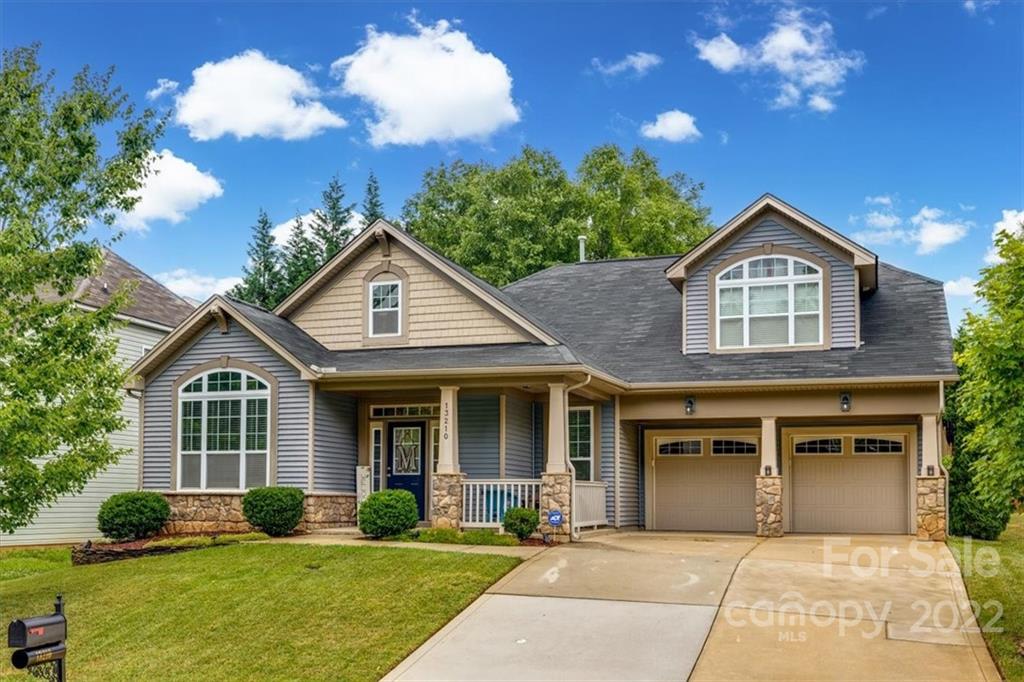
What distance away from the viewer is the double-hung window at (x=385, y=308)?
20125mm

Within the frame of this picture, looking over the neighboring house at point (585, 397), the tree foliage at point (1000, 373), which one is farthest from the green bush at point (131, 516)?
the tree foliage at point (1000, 373)

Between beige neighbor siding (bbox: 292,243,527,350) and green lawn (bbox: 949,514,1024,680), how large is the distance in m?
8.61

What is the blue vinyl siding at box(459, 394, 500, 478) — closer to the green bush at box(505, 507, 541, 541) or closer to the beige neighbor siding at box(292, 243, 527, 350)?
the beige neighbor siding at box(292, 243, 527, 350)

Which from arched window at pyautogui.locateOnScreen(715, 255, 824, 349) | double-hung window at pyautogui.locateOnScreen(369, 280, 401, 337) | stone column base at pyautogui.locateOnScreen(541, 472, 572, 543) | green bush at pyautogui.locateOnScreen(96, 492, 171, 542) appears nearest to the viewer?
stone column base at pyautogui.locateOnScreen(541, 472, 572, 543)

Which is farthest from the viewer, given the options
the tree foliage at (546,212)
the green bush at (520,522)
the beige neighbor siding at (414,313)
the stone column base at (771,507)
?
the tree foliage at (546,212)

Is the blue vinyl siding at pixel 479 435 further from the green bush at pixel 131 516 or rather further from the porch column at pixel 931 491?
the porch column at pixel 931 491

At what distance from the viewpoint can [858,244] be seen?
19062mm

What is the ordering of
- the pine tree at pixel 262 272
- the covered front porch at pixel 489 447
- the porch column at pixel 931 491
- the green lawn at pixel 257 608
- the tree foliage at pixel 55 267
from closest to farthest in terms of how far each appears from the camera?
the green lawn at pixel 257 608 → the tree foliage at pixel 55 267 → the covered front porch at pixel 489 447 → the porch column at pixel 931 491 → the pine tree at pixel 262 272

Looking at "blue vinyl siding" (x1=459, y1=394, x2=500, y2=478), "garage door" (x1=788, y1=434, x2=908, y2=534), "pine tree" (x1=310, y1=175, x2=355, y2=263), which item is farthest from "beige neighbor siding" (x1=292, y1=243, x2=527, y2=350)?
"pine tree" (x1=310, y1=175, x2=355, y2=263)

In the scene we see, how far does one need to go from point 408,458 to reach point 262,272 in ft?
75.6

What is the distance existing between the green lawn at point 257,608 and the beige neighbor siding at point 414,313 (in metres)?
5.24

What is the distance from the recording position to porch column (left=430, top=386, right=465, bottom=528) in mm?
17719

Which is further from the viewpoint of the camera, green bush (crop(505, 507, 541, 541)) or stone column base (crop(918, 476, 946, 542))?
stone column base (crop(918, 476, 946, 542))

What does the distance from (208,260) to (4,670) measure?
29.6 m
